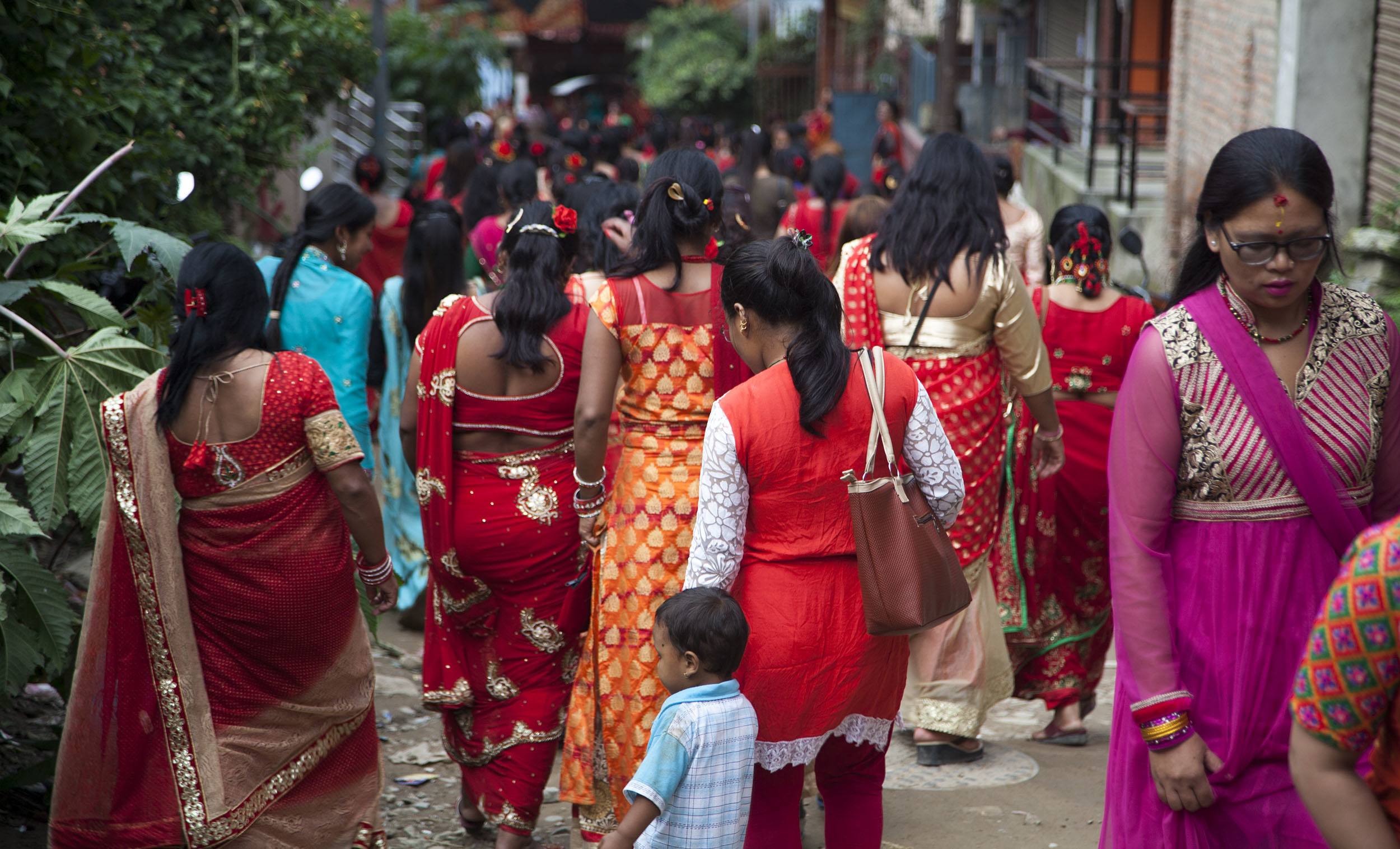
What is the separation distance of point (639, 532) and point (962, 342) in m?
1.31

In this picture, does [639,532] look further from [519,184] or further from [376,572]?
[519,184]

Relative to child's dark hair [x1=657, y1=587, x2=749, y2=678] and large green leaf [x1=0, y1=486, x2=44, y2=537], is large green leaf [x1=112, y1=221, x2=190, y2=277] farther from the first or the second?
child's dark hair [x1=657, y1=587, x2=749, y2=678]

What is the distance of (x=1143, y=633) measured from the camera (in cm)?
243

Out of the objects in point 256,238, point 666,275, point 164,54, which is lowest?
point 256,238

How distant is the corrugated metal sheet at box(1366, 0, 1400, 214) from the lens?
8305 millimetres

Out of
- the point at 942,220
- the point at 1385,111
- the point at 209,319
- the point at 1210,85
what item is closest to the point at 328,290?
the point at 209,319

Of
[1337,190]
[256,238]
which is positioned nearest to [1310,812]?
[1337,190]

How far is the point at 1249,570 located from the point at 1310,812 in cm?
60

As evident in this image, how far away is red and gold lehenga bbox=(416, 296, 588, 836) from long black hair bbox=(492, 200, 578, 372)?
56 mm

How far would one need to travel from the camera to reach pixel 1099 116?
17.6 meters

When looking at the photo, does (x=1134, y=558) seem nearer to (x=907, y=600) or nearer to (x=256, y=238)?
(x=907, y=600)

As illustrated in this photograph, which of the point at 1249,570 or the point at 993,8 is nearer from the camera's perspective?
the point at 1249,570

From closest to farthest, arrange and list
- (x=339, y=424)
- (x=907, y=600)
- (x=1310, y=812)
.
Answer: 1. (x=1310, y=812)
2. (x=907, y=600)
3. (x=339, y=424)

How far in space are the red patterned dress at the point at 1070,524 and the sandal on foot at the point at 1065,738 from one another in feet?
0.33
